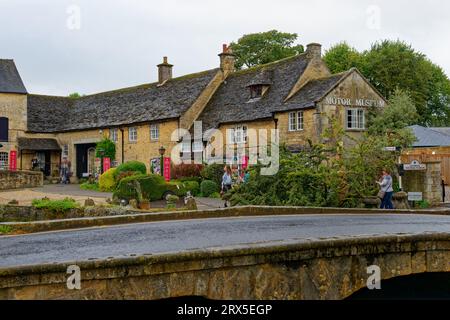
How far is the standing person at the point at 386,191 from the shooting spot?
62.6ft

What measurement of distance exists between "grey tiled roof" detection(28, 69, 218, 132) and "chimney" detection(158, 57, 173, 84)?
72 centimetres

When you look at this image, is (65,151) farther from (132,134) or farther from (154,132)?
(154,132)

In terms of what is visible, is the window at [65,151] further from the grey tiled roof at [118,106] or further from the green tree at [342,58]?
the green tree at [342,58]

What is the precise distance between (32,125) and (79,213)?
101 feet

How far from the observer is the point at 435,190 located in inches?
922

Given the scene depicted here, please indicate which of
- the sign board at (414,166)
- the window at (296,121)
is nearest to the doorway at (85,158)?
the window at (296,121)

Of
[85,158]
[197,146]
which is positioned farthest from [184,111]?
[85,158]

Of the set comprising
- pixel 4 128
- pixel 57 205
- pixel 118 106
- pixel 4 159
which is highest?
pixel 118 106

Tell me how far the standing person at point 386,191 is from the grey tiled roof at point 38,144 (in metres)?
34.2

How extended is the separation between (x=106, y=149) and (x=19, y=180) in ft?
34.6

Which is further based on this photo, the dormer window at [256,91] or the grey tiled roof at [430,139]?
the grey tiled roof at [430,139]

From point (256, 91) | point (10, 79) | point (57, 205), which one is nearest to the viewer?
point (57, 205)

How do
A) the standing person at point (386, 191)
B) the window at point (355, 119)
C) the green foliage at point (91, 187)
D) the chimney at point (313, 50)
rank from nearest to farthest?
the standing person at point (386, 191) → the window at point (355, 119) → the green foliage at point (91, 187) → the chimney at point (313, 50)

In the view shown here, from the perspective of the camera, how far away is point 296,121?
107ft
